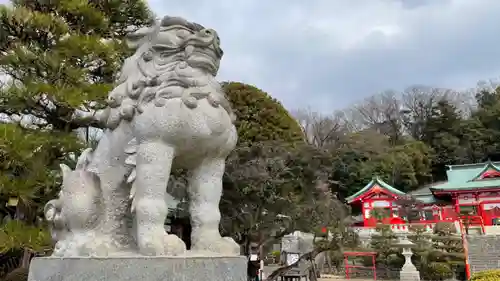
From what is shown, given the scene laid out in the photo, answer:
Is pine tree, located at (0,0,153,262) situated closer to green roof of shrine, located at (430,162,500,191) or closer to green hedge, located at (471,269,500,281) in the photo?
green hedge, located at (471,269,500,281)

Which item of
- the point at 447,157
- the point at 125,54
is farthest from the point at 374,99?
the point at 125,54

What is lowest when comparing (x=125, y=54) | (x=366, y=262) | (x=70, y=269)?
(x=366, y=262)

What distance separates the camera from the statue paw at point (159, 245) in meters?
1.55

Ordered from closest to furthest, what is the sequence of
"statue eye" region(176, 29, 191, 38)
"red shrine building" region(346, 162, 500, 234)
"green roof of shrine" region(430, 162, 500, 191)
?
"statue eye" region(176, 29, 191, 38) < "red shrine building" region(346, 162, 500, 234) < "green roof of shrine" region(430, 162, 500, 191)

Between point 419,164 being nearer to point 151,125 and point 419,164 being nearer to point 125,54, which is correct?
point 125,54

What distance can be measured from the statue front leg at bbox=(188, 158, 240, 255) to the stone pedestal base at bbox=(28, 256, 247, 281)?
0.14 meters

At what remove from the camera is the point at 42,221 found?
539 centimetres

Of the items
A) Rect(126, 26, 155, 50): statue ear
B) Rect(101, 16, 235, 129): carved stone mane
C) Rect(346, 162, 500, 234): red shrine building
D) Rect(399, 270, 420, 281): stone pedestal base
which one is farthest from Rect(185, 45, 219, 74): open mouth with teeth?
Rect(346, 162, 500, 234): red shrine building

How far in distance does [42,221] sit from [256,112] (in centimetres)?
1023

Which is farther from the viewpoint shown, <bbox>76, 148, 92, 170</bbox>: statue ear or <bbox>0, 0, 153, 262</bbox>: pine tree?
<bbox>0, 0, 153, 262</bbox>: pine tree

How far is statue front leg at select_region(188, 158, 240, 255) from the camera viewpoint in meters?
1.74

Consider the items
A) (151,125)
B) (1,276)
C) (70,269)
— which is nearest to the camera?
(70,269)

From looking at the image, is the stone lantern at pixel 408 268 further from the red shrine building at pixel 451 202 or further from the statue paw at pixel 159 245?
the statue paw at pixel 159 245

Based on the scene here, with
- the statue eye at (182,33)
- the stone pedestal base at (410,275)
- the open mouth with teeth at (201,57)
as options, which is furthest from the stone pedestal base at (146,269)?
the stone pedestal base at (410,275)
